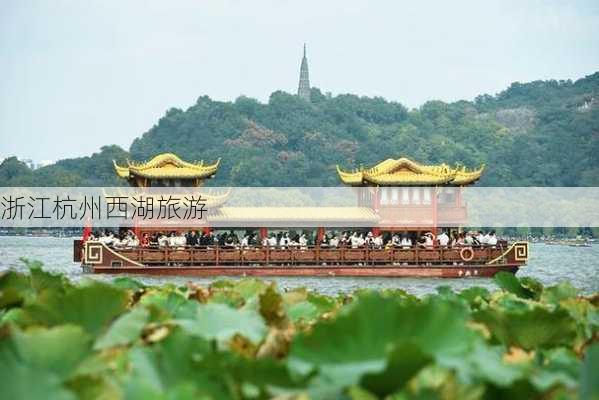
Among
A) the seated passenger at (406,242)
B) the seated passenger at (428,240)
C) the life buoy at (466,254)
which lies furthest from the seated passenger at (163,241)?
the life buoy at (466,254)

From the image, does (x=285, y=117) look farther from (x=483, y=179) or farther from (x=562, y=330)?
(x=562, y=330)

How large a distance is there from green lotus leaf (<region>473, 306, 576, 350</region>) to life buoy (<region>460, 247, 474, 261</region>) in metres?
30.1

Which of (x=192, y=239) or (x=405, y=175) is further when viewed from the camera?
(x=405, y=175)

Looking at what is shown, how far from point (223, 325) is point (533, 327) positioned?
1.50 meters

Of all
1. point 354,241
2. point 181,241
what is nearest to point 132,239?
point 181,241

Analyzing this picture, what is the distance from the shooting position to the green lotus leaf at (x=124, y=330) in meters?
4.60

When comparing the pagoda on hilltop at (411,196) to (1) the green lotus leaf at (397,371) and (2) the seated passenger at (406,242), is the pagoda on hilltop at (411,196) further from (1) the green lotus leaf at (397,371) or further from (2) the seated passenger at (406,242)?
(1) the green lotus leaf at (397,371)

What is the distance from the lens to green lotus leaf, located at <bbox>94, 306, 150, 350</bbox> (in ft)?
15.1

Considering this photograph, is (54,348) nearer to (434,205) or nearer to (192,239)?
(192,239)

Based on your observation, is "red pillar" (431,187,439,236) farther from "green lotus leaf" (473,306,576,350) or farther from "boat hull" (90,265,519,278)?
"green lotus leaf" (473,306,576,350)

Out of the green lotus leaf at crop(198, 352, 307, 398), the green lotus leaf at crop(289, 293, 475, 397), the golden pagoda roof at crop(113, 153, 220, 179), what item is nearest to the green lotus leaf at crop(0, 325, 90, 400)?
the green lotus leaf at crop(198, 352, 307, 398)

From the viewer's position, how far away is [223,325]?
484 centimetres

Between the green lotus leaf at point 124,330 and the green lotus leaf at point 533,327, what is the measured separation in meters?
1.64

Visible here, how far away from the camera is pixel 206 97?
131m
